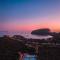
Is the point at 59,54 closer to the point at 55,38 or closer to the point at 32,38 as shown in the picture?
the point at 55,38

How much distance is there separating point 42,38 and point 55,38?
0.51ft

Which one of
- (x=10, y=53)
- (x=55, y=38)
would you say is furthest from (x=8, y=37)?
(x=55, y=38)

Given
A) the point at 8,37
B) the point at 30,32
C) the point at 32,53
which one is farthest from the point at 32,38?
the point at 8,37

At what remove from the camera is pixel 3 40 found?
1660mm

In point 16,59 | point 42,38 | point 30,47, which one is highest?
point 42,38

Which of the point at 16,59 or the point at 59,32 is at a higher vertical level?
the point at 59,32

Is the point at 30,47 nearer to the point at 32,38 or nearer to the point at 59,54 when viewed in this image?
the point at 32,38

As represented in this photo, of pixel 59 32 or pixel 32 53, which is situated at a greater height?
pixel 59 32

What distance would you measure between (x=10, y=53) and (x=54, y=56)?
511mm

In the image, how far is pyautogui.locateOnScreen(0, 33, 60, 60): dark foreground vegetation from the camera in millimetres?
1633

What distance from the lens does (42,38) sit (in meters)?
1.70

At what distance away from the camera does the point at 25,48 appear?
1.65m

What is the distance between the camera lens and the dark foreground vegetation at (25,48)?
5.36ft

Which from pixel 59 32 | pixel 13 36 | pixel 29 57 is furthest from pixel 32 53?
pixel 59 32
